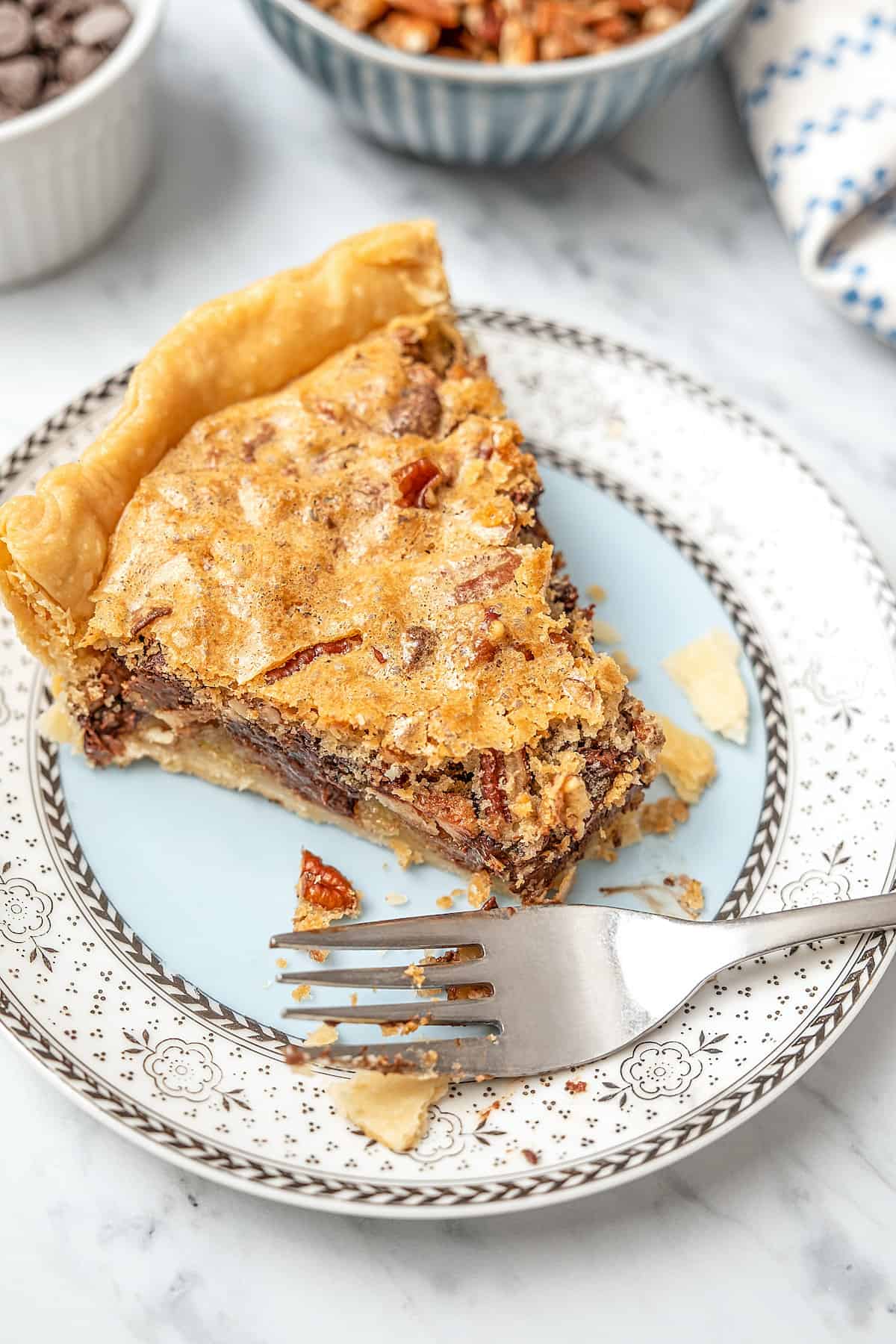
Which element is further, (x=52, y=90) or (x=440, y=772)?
(x=52, y=90)

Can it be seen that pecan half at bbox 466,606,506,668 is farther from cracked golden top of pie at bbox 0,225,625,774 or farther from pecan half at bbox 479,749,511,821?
pecan half at bbox 479,749,511,821

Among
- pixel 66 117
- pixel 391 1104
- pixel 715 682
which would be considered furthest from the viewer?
pixel 66 117

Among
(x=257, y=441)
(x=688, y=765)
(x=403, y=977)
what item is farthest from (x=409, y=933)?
(x=257, y=441)

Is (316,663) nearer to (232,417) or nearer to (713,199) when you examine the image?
(232,417)

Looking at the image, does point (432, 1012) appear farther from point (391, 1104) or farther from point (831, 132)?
point (831, 132)

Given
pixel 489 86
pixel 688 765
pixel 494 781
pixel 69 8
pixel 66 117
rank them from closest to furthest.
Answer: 1. pixel 494 781
2. pixel 688 765
3. pixel 66 117
4. pixel 489 86
5. pixel 69 8

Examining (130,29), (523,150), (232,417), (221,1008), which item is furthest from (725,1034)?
(130,29)

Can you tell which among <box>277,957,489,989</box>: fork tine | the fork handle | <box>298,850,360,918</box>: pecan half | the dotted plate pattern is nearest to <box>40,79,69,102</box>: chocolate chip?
Answer: the dotted plate pattern
